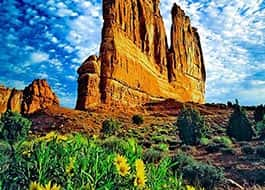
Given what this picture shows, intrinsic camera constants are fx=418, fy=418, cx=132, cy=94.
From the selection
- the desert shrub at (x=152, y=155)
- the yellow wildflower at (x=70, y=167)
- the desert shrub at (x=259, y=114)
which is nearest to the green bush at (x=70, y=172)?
the yellow wildflower at (x=70, y=167)

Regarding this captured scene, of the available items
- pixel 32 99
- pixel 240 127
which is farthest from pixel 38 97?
pixel 240 127

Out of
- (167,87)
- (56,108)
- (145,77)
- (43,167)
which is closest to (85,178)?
(43,167)

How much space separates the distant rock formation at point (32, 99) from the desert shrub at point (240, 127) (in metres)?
35.0

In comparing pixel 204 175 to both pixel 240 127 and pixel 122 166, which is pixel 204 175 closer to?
pixel 122 166

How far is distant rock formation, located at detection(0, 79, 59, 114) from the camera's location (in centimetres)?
6219

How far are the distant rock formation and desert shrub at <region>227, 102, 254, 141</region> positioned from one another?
35.0 metres

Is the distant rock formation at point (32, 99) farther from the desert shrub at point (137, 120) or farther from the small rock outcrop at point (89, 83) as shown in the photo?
the desert shrub at point (137, 120)

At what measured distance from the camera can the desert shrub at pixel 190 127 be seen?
29.4 m

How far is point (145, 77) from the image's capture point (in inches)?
2616

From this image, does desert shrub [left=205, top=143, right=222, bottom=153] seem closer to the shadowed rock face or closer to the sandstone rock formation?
the shadowed rock face

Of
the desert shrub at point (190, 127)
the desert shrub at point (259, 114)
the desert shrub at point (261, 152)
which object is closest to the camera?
the desert shrub at point (261, 152)

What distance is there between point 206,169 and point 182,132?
16505mm

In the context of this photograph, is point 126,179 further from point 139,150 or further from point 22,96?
point 22,96

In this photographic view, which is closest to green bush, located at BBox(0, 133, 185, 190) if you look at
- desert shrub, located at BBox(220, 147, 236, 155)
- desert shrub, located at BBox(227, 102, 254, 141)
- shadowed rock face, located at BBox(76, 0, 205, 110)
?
desert shrub, located at BBox(220, 147, 236, 155)
